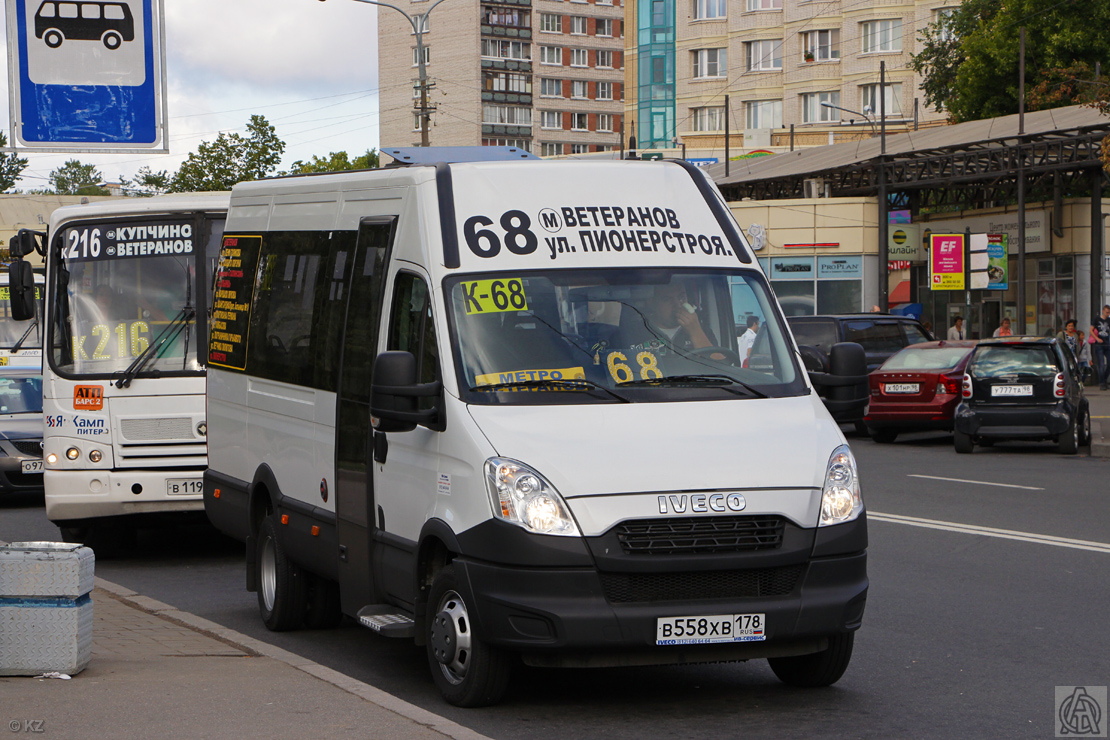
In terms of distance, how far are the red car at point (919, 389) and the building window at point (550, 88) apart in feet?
329

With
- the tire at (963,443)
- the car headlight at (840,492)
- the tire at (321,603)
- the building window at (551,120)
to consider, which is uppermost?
the building window at (551,120)

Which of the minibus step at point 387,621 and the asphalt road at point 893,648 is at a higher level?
the minibus step at point 387,621

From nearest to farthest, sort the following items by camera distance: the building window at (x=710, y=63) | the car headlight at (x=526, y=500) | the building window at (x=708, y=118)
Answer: the car headlight at (x=526, y=500)
the building window at (x=710, y=63)
the building window at (x=708, y=118)

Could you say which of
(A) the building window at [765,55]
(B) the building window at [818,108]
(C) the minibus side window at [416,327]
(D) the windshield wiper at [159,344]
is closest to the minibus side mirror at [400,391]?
(C) the minibus side window at [416,327]

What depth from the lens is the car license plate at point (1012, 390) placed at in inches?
838

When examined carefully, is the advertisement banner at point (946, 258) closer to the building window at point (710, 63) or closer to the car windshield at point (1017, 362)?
the car windshield at point (1017, 362)

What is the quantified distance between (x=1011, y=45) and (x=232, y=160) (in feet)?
89.6

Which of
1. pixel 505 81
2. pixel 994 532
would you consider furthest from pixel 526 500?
pixel 505 81

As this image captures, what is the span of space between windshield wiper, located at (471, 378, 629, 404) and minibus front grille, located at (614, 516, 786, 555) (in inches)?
27.2

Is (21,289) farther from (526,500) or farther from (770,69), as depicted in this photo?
(770,69)

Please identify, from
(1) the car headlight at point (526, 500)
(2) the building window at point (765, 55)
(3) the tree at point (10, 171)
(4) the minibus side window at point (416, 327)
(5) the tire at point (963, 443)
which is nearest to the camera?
(1) the car headlight at point (526, 500)

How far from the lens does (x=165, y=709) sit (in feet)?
21.2

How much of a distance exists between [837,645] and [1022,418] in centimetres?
1502

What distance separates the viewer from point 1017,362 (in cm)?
2148
